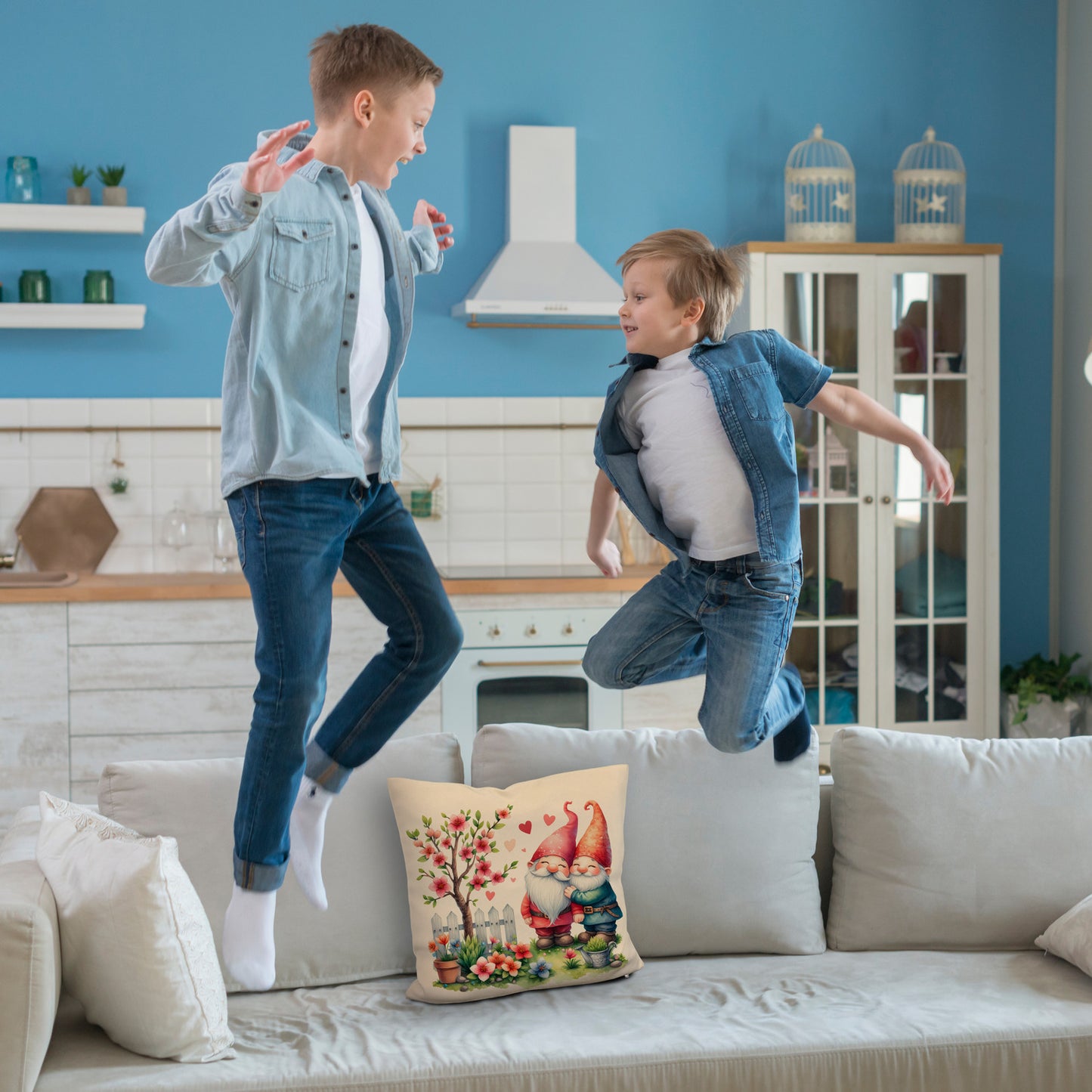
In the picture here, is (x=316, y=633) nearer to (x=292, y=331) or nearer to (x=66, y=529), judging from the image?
(x=292, y=331)

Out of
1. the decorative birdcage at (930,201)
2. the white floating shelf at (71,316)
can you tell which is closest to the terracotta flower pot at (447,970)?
the white floating shelf at (71,316)

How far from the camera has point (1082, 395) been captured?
4.75m

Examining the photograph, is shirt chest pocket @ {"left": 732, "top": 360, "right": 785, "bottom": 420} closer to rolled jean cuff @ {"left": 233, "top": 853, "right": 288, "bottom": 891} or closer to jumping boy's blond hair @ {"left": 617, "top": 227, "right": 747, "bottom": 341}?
jumping boy's blond hair @ {"left": 617, "top": 227, "right": 747, "bottom": 341}

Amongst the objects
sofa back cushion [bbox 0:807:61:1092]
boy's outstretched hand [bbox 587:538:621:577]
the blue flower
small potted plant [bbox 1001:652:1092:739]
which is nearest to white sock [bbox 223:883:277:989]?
sofa back cushion [bbox 0:807:61:1092]

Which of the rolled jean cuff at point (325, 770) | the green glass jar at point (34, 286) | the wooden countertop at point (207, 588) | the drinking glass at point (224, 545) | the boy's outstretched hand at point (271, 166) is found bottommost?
the rolled jean cuff at point (325, 770)

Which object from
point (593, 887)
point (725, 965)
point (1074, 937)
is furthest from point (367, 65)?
point (1074, 937)

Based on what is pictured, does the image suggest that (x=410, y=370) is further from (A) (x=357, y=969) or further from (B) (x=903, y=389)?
(A) (x=357, y=969)


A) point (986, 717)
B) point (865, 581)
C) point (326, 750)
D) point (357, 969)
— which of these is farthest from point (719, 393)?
point (986, 717)

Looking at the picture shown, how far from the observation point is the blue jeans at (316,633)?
5.52 feet

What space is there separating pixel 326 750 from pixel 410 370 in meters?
2.87

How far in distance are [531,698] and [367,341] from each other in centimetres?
239

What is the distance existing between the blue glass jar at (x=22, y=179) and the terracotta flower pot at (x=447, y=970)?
3299 mm

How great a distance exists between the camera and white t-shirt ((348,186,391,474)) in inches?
70.1

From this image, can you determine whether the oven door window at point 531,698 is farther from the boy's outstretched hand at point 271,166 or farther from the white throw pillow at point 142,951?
the boy's outstretched hand at point 271,166
